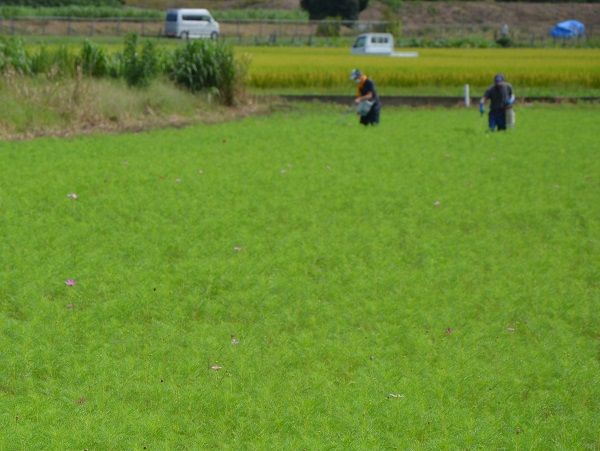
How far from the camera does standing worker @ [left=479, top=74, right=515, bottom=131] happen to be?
21.3 m

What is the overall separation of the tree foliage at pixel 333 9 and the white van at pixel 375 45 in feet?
111

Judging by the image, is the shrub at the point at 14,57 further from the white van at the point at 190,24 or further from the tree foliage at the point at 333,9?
the tree foliage at the point at 333,9

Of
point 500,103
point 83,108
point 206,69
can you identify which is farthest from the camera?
point 206,69

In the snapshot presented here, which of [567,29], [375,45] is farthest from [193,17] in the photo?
[567,29]

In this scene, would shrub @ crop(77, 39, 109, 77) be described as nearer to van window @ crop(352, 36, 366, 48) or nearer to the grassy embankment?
the grassy embankment

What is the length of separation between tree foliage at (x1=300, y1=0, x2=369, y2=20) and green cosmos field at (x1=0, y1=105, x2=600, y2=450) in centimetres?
6875

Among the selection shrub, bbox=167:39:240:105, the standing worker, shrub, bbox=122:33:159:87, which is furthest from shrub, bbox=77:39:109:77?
the standing worker

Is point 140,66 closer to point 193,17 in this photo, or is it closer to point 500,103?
point 500,103

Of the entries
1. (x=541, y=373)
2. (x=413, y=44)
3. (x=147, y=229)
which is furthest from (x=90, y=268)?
(x=413, y=44)

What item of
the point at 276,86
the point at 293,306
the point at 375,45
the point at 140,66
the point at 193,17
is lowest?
the point at 293,306

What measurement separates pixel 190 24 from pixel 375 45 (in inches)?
666

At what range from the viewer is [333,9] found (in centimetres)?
8306

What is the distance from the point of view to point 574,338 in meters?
7.79

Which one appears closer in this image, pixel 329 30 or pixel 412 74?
pixel 412 74
